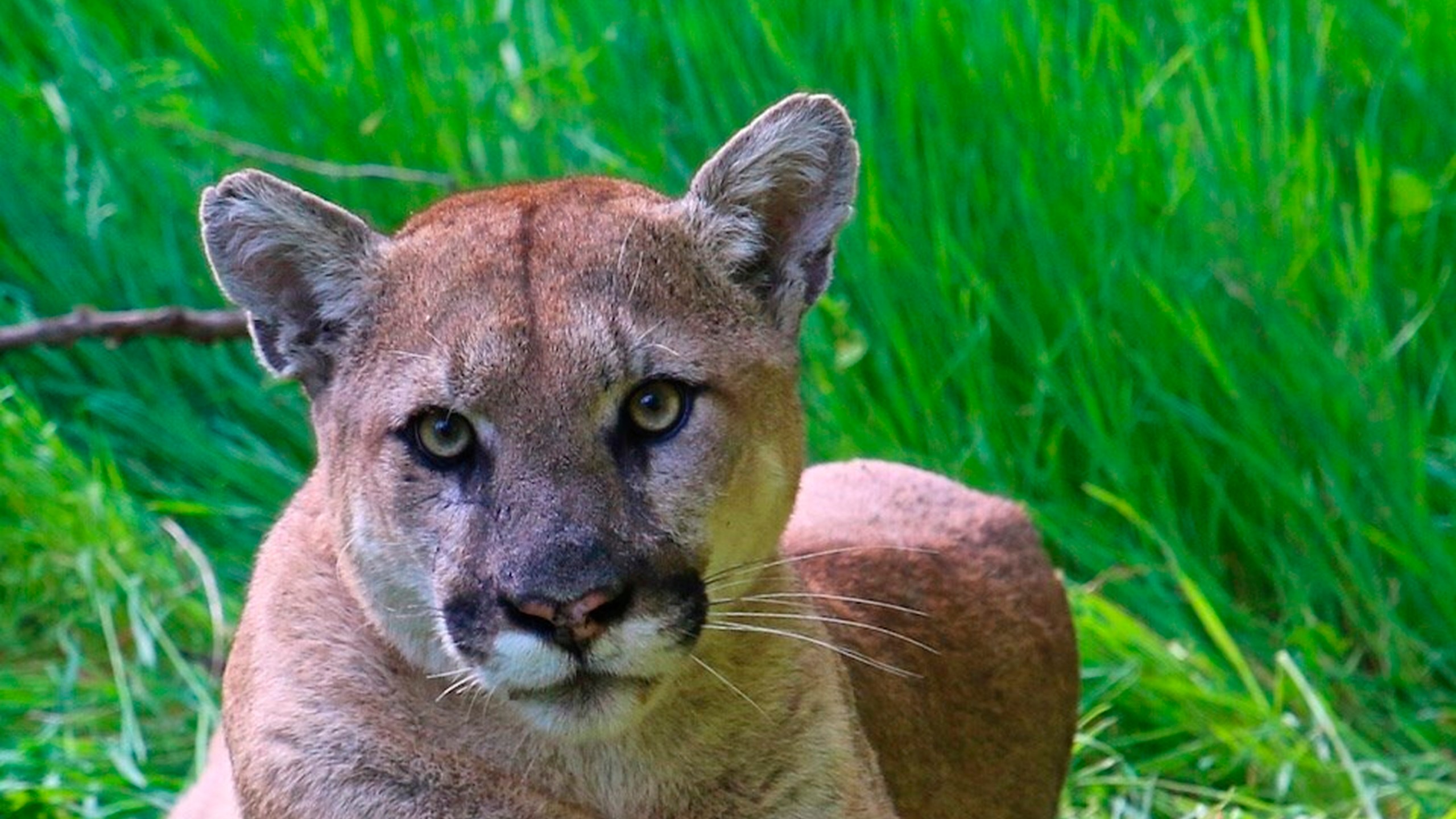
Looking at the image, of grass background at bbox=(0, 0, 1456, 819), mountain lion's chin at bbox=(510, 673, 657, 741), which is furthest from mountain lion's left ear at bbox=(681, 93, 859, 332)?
grass background at bbox=(0, 0, 1456, 819)

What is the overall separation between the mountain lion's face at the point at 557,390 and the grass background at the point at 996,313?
1995 millimetres

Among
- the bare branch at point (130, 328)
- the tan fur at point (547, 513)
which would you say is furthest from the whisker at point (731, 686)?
the bare branch at point (130, 328)

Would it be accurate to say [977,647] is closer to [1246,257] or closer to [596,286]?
[596,286]

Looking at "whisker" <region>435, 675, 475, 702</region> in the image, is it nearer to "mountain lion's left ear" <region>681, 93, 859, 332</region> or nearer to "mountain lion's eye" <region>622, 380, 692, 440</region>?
"mountain lion's eye" <region>622, 380, 692, 440</region>

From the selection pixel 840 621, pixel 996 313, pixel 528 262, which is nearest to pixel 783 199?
pixel 528 262

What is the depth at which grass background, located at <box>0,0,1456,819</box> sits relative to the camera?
612 cm

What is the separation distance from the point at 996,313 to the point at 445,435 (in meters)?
3.37

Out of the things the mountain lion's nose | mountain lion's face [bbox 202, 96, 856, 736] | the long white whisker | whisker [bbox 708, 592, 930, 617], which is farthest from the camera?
whisker [bbox 708, 592, 930, 617]

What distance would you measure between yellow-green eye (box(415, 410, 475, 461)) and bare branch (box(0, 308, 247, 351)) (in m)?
2.75

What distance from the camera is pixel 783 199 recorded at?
4074 mm

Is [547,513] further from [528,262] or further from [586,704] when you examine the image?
[528,262]

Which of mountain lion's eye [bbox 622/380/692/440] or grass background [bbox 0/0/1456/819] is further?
grass background [bbox 0/0/1456/819]

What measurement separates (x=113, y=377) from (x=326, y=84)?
1294mm

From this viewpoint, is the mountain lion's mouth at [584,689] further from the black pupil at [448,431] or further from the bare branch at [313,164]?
the bare branch at [313,164]
